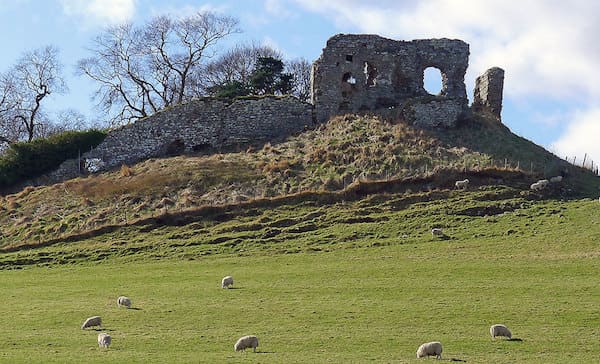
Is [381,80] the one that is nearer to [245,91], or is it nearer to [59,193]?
[245,91]

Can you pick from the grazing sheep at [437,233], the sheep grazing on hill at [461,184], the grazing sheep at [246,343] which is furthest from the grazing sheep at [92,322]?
the sheep grazing on hill at [461,184]

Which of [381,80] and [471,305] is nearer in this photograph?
[471,305]

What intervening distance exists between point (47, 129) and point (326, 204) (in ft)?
155

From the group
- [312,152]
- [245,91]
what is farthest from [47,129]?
[312,152]

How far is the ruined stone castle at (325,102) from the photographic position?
5491cm

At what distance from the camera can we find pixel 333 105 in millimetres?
56156

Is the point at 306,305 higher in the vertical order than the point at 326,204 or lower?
lower

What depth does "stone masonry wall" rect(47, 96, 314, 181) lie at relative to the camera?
54656 millimetres

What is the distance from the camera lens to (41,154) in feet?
178

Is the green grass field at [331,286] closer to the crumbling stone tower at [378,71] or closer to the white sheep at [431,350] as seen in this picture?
the white sheep at [431,350]

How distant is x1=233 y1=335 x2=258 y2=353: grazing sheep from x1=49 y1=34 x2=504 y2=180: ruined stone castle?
3465 cm

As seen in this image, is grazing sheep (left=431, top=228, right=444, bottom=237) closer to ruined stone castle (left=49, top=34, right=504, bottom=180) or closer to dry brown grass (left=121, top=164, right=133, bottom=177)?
ruined stone castle (left=49, top=34, right=504, bottom=180)

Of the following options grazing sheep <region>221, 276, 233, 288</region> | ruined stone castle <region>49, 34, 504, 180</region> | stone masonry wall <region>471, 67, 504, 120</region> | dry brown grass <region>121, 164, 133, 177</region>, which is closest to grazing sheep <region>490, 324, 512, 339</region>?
grazing sheep <region>221, 276, 233, 288</region>

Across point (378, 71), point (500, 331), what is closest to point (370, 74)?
point (378, 71)
